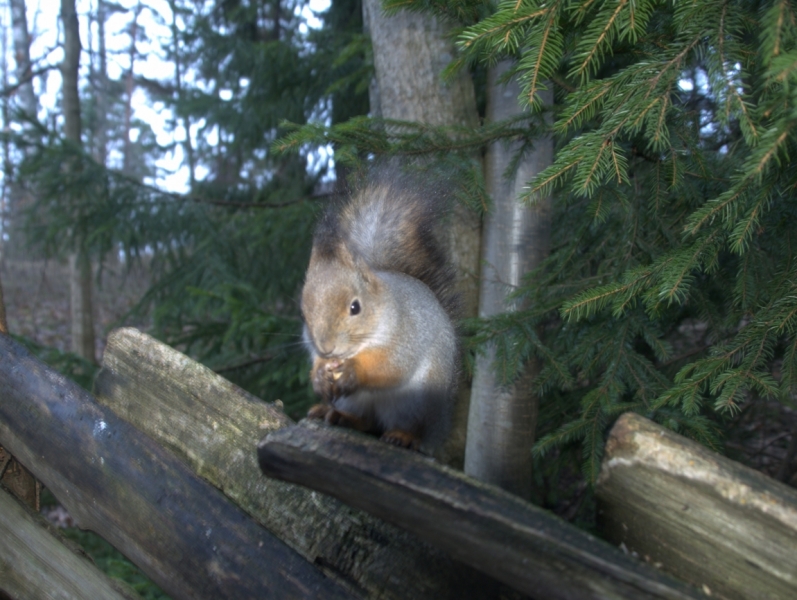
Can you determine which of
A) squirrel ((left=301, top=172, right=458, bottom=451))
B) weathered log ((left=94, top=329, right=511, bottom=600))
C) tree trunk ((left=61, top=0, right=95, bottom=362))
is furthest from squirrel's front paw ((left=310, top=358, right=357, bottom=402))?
tree trunk ((left=61, top=0, right=95, bottom=362))

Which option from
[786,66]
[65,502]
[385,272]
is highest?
[786,66]

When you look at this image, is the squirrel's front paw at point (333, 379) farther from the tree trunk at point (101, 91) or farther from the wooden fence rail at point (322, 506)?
the tree trunk at point (101, 91)

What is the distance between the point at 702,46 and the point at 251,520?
1.36 metres

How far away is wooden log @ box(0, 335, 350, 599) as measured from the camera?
50.0 inches

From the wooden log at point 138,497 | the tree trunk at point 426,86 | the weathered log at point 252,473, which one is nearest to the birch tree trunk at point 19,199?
the wooden log at point 138,497

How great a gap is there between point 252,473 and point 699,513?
1.01m

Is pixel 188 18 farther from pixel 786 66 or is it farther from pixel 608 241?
pixel 786 66

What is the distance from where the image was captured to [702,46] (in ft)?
3.91

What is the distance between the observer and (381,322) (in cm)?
168

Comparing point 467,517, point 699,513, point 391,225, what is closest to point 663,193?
point 391,225

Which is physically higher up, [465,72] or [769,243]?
[465,72]

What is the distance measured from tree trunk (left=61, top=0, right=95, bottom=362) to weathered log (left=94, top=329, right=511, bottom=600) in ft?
13.4

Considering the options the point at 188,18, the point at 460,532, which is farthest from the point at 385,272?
the point at 188,18

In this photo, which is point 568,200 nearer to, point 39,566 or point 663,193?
point 663,193
